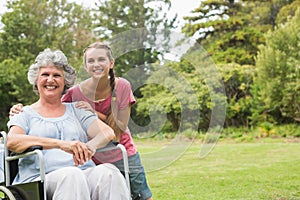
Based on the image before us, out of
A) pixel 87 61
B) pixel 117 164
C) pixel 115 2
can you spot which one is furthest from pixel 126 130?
pixel 115 2

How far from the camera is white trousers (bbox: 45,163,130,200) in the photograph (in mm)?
1973

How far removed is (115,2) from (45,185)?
40.6 feet

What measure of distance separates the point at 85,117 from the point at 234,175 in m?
4.01

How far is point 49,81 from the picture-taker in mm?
2328

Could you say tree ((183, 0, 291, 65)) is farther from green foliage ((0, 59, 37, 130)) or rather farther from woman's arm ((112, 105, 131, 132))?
woman's arm ((112, 105, 131, 132))

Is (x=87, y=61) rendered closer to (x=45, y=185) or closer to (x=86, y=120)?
(x=86, y=120)

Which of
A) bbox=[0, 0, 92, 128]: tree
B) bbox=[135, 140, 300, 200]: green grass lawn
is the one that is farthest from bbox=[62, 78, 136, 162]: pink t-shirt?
bbox=[0, 0, 92, 128]: tree

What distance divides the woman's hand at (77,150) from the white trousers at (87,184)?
66mm

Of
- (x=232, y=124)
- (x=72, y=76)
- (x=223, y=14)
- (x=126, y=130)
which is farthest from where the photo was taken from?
(x=223, y=14)

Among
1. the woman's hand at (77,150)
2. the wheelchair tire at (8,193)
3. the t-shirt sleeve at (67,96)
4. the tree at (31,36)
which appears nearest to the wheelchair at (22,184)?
the wheelchair tire at (8,193)

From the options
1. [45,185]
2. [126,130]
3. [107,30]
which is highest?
[107,30]

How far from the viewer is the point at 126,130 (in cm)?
269

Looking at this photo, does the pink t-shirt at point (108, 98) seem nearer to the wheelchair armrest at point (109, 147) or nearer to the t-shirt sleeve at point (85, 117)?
the t-shirt sleeve at point (85, 117)

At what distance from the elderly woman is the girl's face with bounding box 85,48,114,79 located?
13 cm
